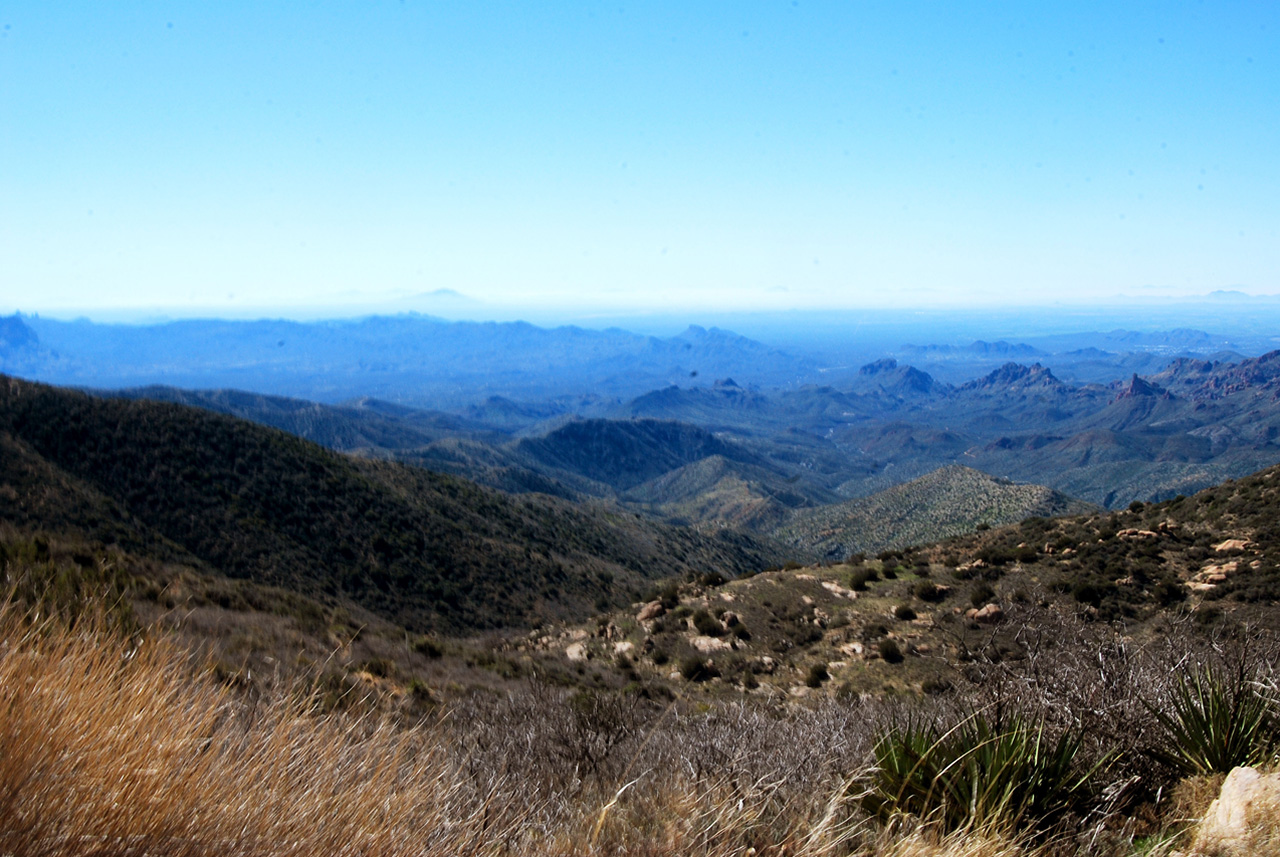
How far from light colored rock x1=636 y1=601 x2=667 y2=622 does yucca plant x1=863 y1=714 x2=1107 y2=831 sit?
14.6 metres

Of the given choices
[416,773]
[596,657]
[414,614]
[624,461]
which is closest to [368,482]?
[414,614]

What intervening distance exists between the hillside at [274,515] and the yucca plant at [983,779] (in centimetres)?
2185

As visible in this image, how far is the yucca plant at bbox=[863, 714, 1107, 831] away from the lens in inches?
124

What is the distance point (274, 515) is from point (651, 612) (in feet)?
61.8

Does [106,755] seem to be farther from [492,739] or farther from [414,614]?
[414,614]

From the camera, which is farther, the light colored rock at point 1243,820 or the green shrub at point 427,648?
the green shrub at point 427,648

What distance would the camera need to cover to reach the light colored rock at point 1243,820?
106 inches

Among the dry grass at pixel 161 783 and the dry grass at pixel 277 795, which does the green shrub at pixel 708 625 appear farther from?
the dry grass at pixel 161 783

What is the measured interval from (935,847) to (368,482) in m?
35.6

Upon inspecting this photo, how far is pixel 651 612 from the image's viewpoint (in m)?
18.0

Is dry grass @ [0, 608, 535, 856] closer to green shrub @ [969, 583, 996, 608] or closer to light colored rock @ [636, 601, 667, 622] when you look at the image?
green shrub @ [969, 583, 996, 608]

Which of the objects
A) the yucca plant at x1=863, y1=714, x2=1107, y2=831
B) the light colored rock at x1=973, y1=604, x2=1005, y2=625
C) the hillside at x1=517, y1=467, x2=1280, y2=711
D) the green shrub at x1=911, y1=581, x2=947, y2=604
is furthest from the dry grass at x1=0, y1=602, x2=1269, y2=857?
the green shrub at x1=911, y1=581, x2=947, y2=604

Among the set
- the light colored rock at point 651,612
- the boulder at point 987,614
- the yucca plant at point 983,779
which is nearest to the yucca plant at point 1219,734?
the yucca plant at point 983,779

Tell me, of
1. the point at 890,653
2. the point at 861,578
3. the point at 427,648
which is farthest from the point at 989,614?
the point at 427,648
